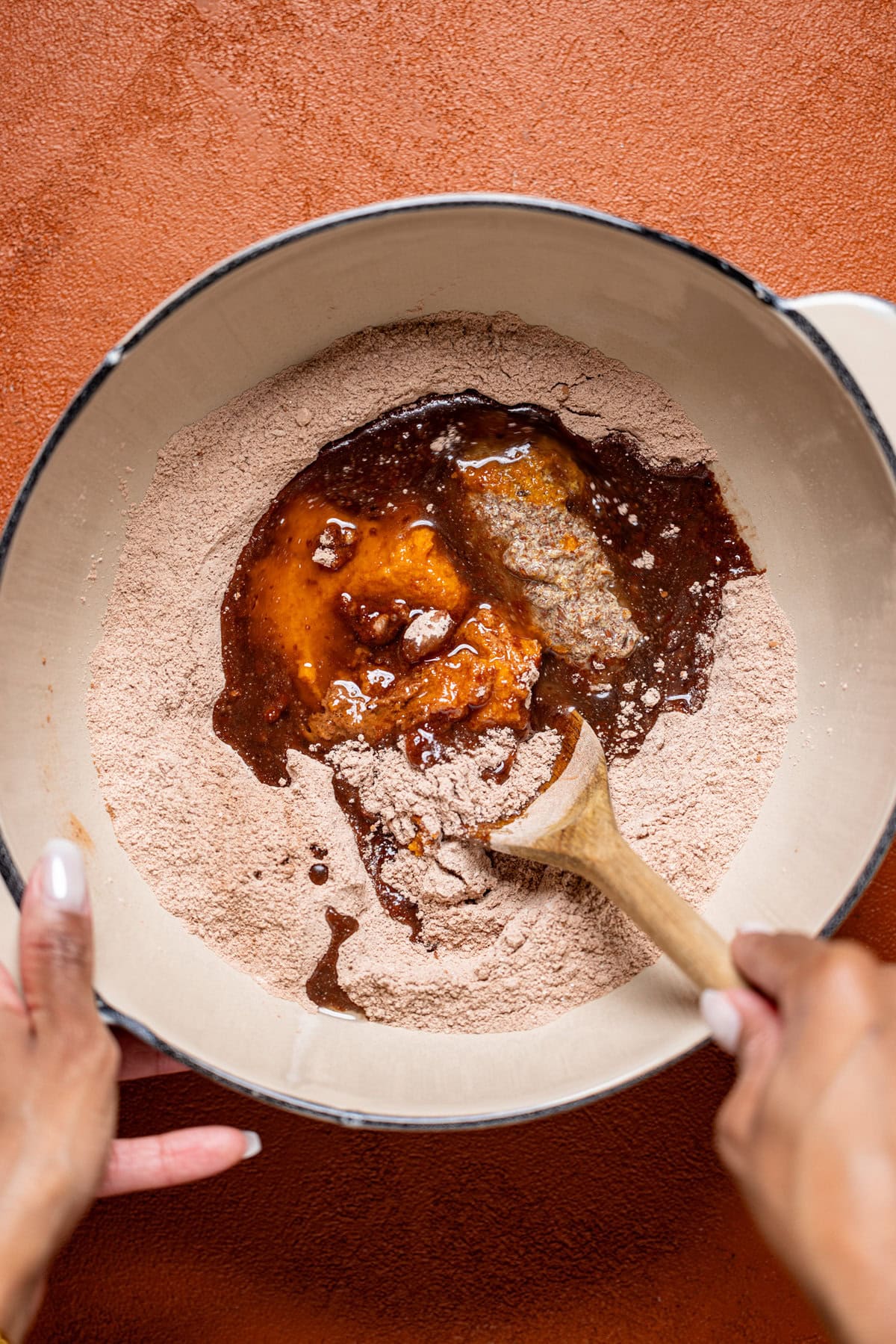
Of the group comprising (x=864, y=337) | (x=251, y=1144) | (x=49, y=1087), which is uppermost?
(x=864, y=337)

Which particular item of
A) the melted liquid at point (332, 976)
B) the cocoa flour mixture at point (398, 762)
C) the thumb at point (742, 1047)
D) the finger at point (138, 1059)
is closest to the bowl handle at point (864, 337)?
the cocoa flour mixture at point (398, 762)

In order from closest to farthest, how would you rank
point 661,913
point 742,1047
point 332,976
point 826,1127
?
point 826,1127, point 742,1047, point 661,913, point 332,976

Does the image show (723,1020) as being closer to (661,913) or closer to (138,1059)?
(661,913)

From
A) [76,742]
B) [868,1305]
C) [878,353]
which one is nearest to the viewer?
[868,1305]

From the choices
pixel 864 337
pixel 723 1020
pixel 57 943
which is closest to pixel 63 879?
pixel 57 943

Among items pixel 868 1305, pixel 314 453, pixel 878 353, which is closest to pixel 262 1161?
pixel 868 1305

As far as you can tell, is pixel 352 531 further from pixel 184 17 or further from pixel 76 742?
pixel 184 17
